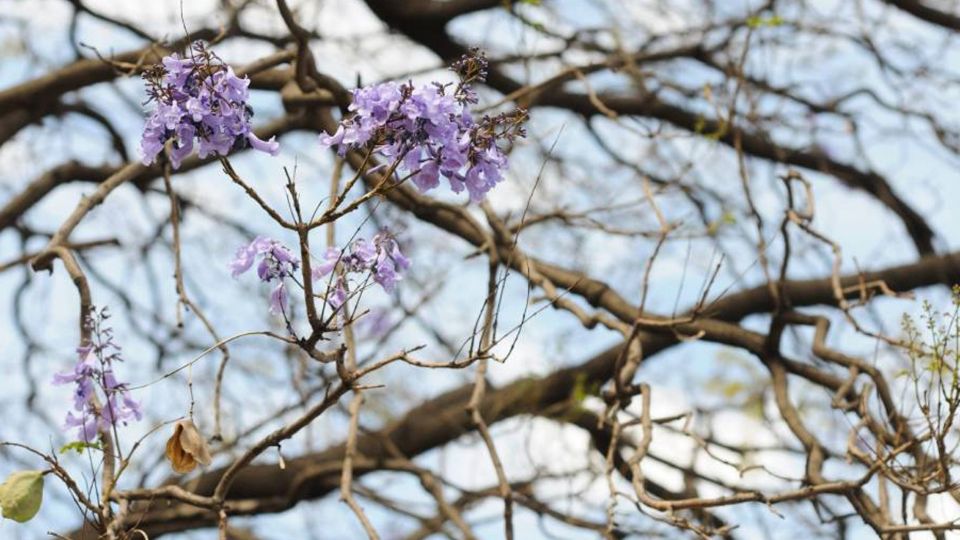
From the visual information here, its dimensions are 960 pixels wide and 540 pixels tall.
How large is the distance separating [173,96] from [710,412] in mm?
4398

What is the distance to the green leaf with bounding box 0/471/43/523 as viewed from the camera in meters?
2.29

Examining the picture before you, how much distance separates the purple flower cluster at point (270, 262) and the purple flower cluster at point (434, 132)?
0.22 metres

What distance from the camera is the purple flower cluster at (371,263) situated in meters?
2.15

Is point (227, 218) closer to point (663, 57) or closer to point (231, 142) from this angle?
point (663, 57)

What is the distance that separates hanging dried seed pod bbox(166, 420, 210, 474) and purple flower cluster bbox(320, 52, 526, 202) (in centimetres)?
58

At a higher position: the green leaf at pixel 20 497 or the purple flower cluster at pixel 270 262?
the purple flower cluster at pixel 270 262

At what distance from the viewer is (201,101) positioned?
1.94 metres

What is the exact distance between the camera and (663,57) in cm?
575

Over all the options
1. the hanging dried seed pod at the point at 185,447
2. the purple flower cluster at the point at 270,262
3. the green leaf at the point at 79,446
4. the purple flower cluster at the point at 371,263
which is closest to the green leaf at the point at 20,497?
the green leaf at the point at 79,446

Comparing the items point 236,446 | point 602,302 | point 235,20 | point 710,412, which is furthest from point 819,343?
point 235,20

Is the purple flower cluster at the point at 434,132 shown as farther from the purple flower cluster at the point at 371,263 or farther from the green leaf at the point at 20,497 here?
the green leaf at the point at 20,497

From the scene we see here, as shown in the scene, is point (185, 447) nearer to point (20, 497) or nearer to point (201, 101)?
point (20, 497)

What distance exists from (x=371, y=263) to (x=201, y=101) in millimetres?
395

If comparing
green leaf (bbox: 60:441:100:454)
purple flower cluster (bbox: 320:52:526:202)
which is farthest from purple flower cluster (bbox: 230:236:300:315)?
green leaf (bbox: 60:441:100:454)
